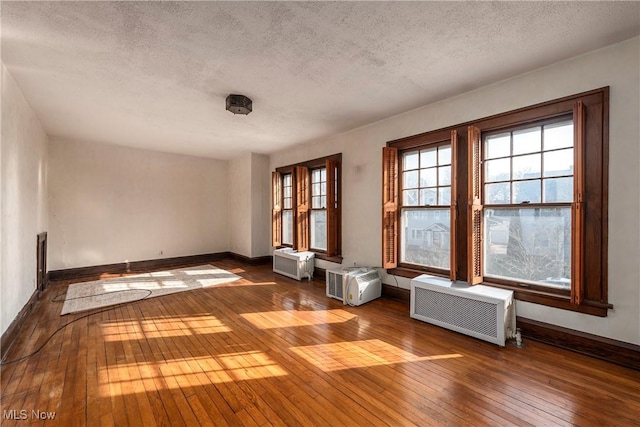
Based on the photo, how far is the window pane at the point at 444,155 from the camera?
369 centimetres

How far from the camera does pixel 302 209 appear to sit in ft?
19.2

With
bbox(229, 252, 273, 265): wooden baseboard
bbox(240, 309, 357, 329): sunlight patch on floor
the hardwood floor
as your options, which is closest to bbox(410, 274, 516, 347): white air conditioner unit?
the hardwood floor

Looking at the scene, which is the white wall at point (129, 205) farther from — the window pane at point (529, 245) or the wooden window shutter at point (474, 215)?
the window pane at point (529, 245)

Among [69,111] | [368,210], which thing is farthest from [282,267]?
[69,111]

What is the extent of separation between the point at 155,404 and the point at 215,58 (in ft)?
9.60

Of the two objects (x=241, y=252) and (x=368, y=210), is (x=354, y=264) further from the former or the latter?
(x=241, y=252)

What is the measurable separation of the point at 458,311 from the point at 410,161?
221 cm

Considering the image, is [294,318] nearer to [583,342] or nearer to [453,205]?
[453,205]

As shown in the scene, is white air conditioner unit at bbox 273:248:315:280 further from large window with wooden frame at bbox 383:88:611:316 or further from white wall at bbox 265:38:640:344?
white wall at bbox 265:38:640:344

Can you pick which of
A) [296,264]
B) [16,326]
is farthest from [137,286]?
[296,264]

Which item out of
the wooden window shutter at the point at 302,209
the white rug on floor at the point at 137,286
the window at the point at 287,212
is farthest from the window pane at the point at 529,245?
the white rug on floor at the point at 137,286

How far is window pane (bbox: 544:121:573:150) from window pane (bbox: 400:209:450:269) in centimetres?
128

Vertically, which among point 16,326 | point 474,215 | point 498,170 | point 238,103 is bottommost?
point 16,326

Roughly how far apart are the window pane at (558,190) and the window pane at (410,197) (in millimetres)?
1537
